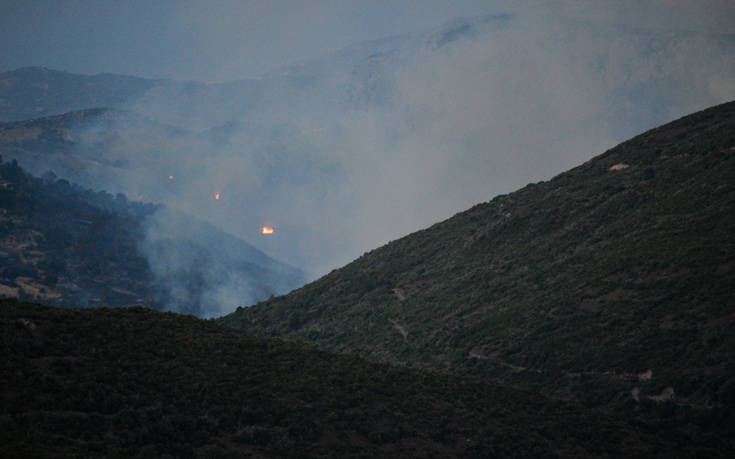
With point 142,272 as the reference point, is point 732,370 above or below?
below

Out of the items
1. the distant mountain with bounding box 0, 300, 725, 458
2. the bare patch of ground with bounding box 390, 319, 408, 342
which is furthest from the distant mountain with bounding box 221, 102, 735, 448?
the distant mountain with bounding box 0, 300, 725, 458

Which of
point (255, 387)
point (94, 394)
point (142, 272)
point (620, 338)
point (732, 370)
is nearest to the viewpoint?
point (94, 394)

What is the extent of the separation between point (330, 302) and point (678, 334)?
133 feet

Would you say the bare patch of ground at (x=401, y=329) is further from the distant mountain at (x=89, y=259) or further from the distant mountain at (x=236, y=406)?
the distant mountain at (x=89, y=259)

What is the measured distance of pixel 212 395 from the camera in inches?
969

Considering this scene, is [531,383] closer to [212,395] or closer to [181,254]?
[212,395]

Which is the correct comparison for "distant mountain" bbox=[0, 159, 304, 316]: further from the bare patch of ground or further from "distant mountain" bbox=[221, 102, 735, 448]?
the bare patch of ground

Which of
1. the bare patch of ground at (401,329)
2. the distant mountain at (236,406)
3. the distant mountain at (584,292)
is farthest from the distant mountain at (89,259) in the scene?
the distant mountain at (236,406)

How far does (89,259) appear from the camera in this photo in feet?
507

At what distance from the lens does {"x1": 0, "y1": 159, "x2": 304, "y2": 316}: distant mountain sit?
134625mm

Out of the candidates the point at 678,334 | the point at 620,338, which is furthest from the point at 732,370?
the point at 620,338

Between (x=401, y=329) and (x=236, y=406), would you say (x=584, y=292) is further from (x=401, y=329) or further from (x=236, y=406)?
(x=236, y=406)

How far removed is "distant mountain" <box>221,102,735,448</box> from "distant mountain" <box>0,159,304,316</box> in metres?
85.0

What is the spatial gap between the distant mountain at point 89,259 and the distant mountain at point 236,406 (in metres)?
97.9
